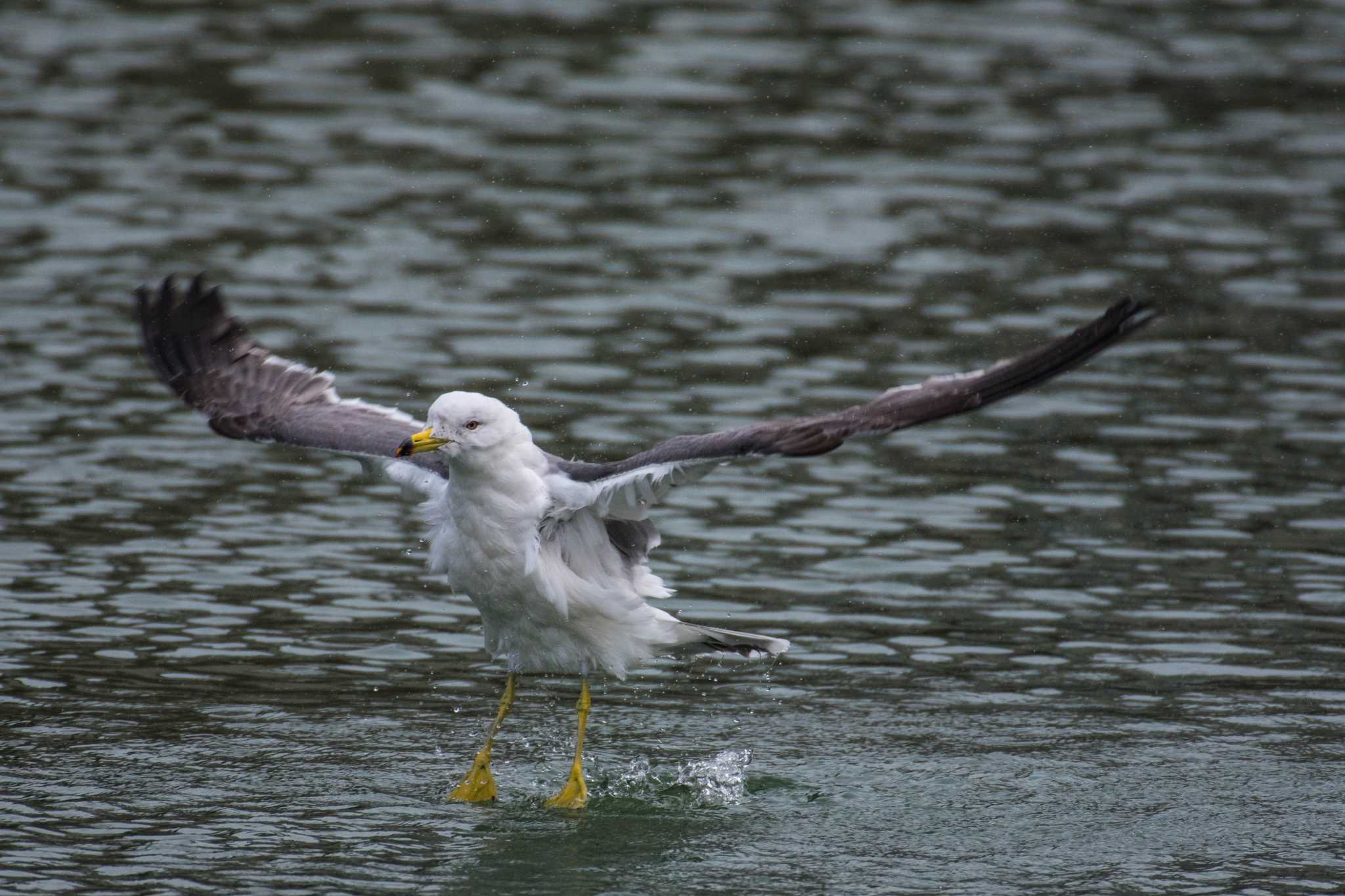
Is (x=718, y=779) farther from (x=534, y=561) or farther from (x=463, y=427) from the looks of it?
(x=463, y=427)

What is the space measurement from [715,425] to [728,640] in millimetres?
4336

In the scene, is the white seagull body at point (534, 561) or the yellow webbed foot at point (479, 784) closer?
the white seagull body at point (534, 561)

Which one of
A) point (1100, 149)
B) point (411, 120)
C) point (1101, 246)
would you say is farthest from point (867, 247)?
point (411, 120)

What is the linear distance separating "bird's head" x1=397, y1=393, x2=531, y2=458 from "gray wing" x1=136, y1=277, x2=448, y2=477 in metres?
1.21

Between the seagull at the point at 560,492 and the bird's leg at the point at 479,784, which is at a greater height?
the seagull at the point at 560,492

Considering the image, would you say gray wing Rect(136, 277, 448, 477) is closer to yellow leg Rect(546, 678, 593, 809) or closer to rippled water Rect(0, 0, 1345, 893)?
rippled water Rect(0, 0, 1345, 893)

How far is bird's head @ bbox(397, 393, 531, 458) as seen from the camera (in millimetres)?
9555

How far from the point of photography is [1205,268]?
1844cm

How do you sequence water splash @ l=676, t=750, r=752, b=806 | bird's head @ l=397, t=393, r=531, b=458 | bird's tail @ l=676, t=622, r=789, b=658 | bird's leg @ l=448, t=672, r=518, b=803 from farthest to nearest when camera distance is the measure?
bird's tail @ l=676, t=622, r=789, b=658 → water splash @ l=676, t=750, r=752, b=806 → bird's leg @ l=448, t=672, r=518, b=803 → bird's head @ l=397, t=393, r=531, b=458

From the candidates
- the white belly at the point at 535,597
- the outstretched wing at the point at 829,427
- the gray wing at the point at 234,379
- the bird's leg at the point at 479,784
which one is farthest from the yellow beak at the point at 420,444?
the bird's leg at the point at 479,784

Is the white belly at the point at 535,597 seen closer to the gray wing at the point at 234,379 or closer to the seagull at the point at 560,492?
the seagull at the point at 560,492

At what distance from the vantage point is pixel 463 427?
9617mm

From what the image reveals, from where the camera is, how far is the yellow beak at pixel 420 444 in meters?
9.38

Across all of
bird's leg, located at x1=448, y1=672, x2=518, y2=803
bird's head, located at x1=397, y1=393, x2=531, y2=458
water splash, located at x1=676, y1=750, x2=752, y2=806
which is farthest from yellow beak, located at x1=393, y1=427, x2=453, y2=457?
water splash, located at x1=676, y1=750, x2=752, y2=806
